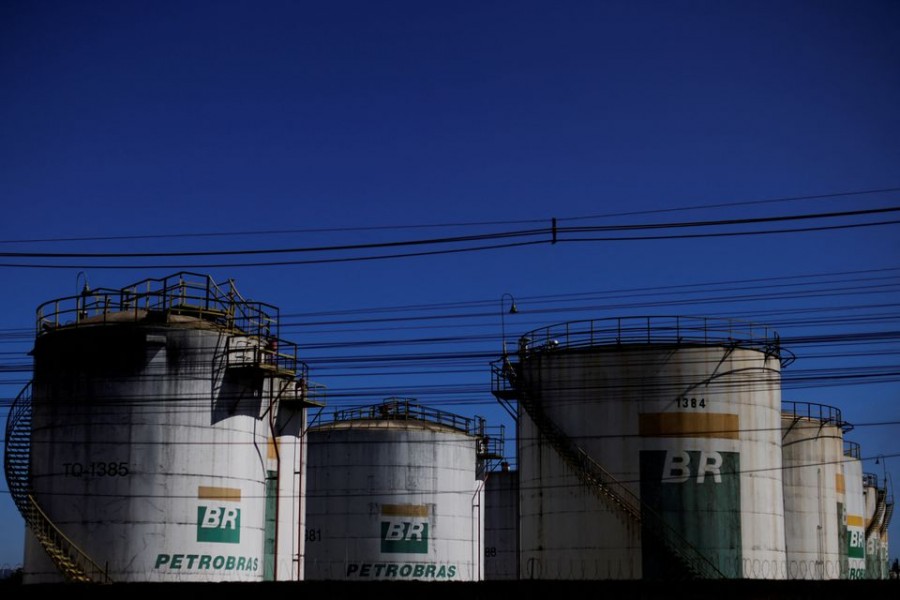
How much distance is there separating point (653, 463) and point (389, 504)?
13540mm

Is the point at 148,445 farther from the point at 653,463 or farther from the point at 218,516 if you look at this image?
the point at 653,463

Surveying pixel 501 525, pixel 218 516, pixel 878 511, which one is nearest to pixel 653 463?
pixel 218 516

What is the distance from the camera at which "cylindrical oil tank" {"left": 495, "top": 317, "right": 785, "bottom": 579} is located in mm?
39094

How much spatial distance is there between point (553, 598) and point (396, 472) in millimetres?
20909

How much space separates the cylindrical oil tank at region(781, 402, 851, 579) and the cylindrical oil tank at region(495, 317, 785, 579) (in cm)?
1170

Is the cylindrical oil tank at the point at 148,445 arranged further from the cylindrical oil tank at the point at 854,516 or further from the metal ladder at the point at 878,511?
the metal ladder at the point at 878,511

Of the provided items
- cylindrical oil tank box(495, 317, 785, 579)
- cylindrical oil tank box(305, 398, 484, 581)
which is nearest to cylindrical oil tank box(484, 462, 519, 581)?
cylindrical oil tank box(305, 398, 484, 581)

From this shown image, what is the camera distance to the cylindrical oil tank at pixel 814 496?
52.7 m

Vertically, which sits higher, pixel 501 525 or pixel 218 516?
pixel 218 516

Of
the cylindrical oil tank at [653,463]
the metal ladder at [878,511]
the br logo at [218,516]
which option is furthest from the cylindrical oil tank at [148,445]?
the metal ladder at [878,511]

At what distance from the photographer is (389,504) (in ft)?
162

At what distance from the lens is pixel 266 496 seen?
39.2 meters

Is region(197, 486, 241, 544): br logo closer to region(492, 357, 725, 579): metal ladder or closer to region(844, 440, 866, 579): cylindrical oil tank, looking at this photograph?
region(492, 357, 725, 579): metal ladder

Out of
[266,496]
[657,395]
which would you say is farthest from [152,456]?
[657,395]
